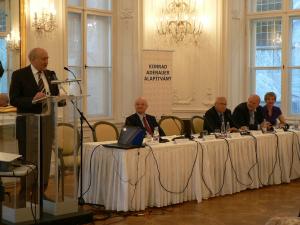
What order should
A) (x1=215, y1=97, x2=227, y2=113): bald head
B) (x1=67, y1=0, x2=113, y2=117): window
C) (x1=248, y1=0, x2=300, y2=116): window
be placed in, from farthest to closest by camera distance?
(x1=248, y1=0, x2=300, y2=116): window < (x1=67, y1=0, x2=113, y2=117): window < (x1=215, y1=97, x2=227, y2=113): bald head

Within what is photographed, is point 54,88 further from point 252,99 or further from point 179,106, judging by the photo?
point 179,106

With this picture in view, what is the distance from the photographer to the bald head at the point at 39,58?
4.69m

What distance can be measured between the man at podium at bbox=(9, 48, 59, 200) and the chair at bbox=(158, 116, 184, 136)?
2837 millimetres

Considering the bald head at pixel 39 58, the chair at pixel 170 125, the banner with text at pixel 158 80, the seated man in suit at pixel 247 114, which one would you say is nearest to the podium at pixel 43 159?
the bald head at pixel 39 58

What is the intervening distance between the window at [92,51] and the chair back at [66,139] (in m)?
3.63

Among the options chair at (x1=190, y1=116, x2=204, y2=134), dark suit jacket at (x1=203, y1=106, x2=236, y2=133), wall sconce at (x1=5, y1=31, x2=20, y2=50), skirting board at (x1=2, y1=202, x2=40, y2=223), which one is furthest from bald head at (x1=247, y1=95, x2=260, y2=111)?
skirting board at (x1=2, y1=202, x2=40, y2=223)

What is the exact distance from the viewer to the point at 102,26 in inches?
340

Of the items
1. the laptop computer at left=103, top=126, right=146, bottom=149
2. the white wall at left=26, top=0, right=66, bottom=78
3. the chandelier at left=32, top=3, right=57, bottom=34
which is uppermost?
the chandelier at left=32, top=3, right=57, bottom=34

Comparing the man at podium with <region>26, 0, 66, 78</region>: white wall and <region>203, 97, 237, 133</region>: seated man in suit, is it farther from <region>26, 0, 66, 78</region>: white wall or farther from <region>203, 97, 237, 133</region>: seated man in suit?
<region>203, 97, 237, 133</region>: seated man in suit

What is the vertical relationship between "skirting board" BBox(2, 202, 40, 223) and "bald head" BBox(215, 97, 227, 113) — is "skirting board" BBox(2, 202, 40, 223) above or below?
below

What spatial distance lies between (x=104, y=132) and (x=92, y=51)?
233 centimetres

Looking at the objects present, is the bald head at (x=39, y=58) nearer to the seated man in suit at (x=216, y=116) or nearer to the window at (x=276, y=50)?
the seated man in suit at (x=216, y=116)

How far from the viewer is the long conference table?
532 cm

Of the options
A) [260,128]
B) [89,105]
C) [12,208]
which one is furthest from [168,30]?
[12,208]
